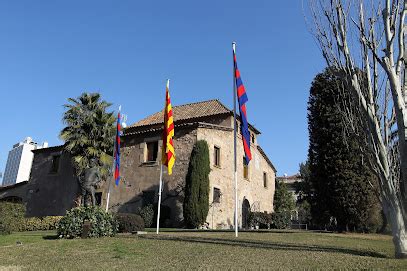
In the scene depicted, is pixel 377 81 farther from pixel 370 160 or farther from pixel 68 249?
pixel 68 249

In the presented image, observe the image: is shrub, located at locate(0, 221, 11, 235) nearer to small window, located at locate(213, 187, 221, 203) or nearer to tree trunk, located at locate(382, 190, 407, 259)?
small window, located at locate(213, 187, 221, 203)

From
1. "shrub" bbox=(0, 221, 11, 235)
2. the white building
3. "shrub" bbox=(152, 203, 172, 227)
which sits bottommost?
"shrub" bbox=(0, 221, 11, 235)

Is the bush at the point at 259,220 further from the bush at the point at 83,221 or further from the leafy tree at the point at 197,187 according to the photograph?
the bush at the point at 83,221

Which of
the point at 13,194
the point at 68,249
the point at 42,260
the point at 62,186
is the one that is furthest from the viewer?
the point at 13,194

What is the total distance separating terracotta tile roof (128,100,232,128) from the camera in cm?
2500

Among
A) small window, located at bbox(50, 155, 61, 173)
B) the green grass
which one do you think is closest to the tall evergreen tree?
the green grass

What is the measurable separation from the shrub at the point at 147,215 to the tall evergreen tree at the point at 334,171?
8.99 m

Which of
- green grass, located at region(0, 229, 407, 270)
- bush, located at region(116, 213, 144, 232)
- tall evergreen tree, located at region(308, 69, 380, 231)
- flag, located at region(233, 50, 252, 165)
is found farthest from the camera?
tall evergreen tree, located at region(308, 69, 380, 231)

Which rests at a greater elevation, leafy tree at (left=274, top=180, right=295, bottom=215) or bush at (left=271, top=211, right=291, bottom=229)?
leafy tree at (left=274, top=180, right=295, bottom=215)

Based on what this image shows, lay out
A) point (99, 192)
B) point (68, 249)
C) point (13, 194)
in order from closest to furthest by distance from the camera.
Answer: point (68, 249), point (99, 192), point (13, 194)

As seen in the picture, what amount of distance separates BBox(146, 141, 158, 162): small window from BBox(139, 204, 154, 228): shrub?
13.0 feet

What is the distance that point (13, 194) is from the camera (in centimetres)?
3002

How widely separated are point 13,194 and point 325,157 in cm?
2650

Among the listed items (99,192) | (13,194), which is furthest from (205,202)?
(13,194)
